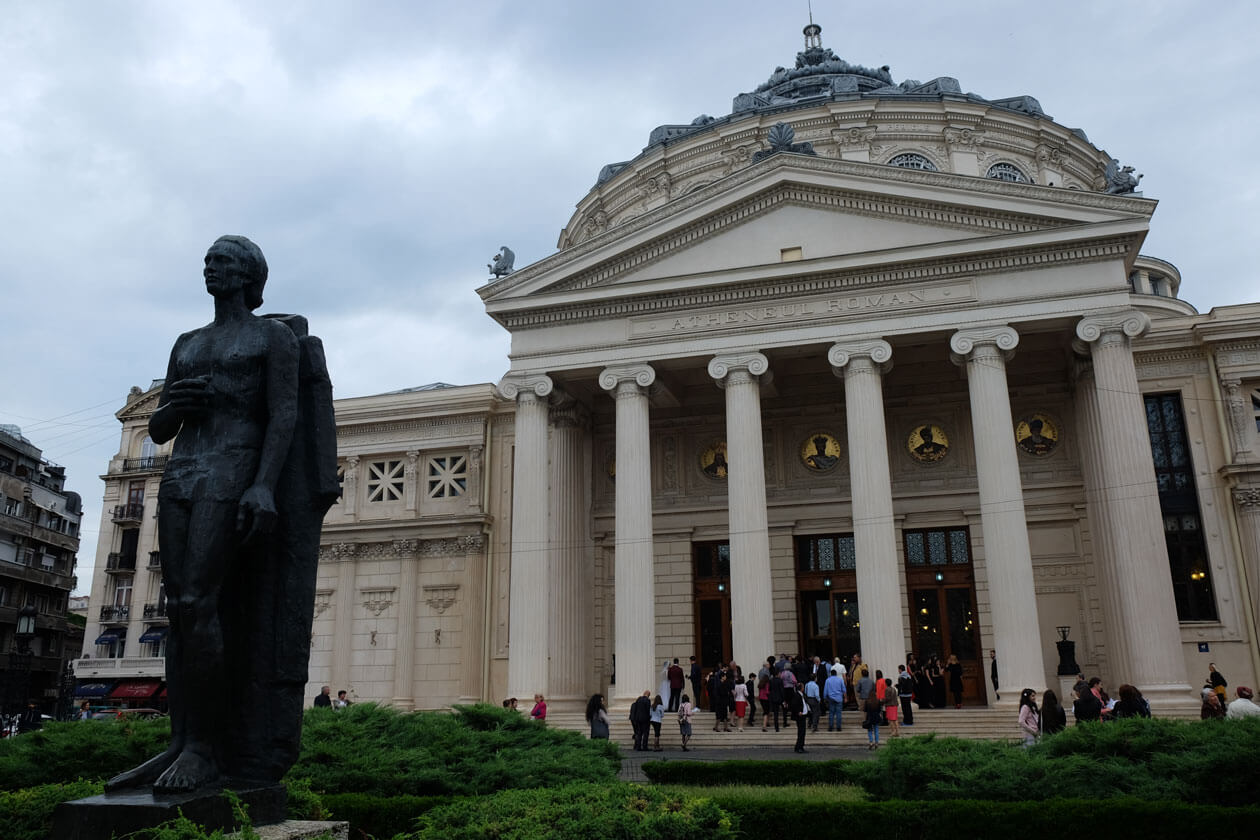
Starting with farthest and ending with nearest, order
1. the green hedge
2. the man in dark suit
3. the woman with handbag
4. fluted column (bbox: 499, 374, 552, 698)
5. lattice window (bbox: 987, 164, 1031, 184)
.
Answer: lattice window (bbox: 987, 164, 1031, 184) → fluted column (bbox: 499, 374, 552, 698) → the man in dark suit → the woman with handbag → the green hedge

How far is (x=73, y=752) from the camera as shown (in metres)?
10.1

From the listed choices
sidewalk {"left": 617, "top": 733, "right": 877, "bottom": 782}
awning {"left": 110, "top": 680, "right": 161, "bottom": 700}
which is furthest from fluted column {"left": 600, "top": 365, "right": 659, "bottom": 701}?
awning {"left": 110, "top": 680, "right": 161, "bottom": 700}

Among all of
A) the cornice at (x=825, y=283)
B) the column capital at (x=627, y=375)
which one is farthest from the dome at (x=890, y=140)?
the column capital at (x=627, y=375)

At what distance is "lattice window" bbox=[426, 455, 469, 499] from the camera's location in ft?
111

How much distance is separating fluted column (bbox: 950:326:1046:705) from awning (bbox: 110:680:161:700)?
1364 inches

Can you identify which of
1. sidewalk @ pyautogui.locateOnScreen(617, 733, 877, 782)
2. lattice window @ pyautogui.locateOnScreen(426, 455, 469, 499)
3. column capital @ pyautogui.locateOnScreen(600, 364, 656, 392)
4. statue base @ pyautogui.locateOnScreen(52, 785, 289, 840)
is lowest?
sidewalk @ pyautogui.locateOnScreen(617, 733, 877, 782)

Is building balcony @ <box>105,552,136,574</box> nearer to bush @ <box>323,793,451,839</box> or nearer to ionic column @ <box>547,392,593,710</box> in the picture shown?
ionic column @ <box>547,392,593,710</box>

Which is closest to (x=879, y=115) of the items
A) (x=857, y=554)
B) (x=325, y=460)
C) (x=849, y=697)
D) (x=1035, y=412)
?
(x=1035, y=412)

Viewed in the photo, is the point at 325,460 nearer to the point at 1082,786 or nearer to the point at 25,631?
the point at 1082,786

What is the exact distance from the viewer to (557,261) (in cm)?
2748

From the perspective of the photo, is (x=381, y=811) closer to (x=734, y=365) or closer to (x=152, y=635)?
(x=734, y=365)

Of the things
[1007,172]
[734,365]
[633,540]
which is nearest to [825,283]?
[734,365]

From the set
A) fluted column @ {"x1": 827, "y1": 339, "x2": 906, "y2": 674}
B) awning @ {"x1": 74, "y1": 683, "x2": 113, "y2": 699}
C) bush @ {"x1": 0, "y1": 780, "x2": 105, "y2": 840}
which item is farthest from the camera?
awning @ {"x1": 74, "y1": 683, "x2": 113, "y2": 699}

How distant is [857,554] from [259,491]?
19.8 metres
